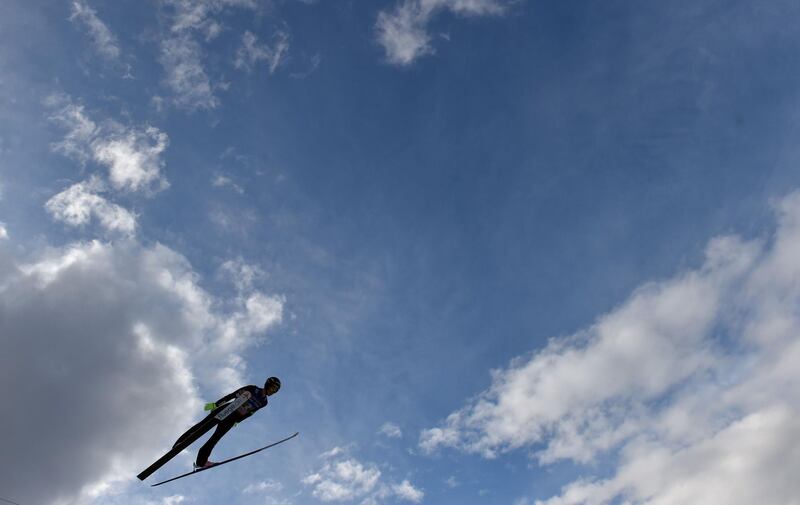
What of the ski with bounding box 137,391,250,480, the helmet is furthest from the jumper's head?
the ski with bounding box 137,391,250,480

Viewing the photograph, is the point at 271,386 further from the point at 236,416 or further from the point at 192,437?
the point at 192,437

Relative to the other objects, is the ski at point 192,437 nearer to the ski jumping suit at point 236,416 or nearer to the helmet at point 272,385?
the ski jumping suit at point 236,416

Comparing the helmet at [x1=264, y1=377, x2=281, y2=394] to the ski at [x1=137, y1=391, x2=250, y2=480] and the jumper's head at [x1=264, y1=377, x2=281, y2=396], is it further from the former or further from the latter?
the ski at [x1=137, y1=391, x2=250, y2=480]

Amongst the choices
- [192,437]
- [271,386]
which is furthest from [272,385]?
[192,437]

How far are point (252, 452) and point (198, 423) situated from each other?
17.4ft

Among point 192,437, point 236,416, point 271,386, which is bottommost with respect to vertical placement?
point 192,437

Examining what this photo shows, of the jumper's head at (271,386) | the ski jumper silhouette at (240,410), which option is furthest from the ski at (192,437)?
the jumper's head at (271,386)

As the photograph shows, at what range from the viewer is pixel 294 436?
90.5 feet

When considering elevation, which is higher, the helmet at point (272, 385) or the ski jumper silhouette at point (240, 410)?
the helmet at point (272, 385)

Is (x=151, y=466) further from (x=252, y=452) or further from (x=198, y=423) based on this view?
(x=252, y=452)

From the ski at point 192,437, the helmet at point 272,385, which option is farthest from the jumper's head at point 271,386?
the ski at point 192,437

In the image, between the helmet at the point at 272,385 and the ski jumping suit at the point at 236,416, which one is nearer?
the ski jumping suit at the point at 236,416

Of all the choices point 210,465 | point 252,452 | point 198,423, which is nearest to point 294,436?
point 252,452

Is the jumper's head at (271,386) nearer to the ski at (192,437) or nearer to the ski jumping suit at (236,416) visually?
the ski jumping suit at (236,416)
